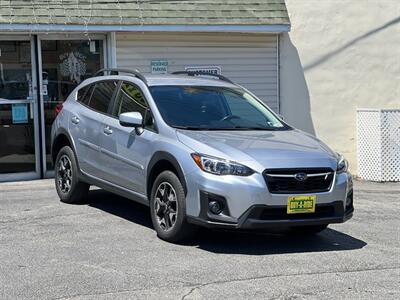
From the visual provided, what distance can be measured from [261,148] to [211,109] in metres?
1.25

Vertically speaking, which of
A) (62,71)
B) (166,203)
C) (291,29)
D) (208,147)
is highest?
(291,29)

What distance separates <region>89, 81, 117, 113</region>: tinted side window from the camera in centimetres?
824

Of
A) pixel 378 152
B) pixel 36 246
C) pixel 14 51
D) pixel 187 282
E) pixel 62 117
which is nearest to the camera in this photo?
pixel 187 282

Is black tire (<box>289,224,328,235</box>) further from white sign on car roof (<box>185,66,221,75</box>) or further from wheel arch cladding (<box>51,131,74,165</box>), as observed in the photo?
white sign on car roof (<box>185,66,221,75</box>)

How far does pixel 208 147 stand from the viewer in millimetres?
6473

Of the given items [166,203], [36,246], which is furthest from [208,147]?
[36,246]

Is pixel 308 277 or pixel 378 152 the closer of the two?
pixel 308 277

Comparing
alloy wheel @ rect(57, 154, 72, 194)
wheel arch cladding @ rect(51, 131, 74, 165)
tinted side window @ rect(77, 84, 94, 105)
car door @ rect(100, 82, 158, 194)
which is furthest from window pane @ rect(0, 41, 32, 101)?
car door @ rect(100, 82, 158, 194)

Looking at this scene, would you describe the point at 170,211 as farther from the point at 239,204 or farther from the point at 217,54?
the point at 217,54

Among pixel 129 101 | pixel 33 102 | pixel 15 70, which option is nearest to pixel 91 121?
pixel 129 101

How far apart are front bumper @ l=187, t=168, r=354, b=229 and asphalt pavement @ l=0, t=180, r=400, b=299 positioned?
372 mm

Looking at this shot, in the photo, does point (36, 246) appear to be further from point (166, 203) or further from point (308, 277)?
point (308, 277)

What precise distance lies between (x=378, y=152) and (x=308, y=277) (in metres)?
6.82

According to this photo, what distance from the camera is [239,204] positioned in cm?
621
